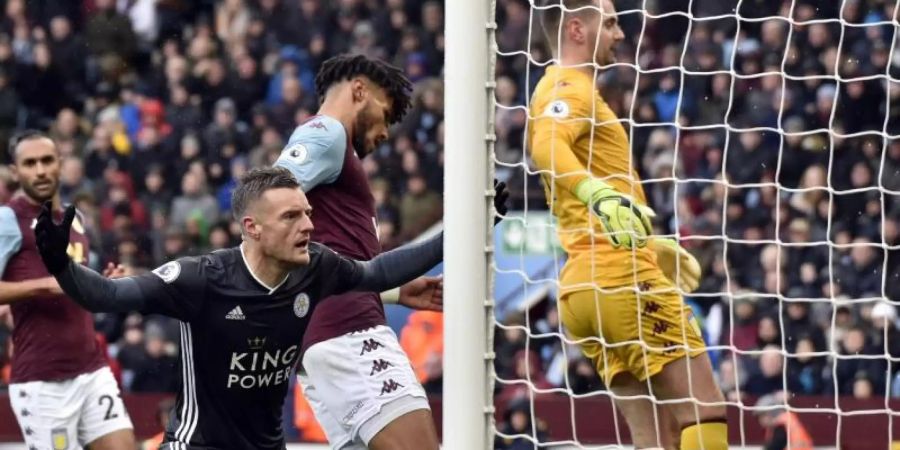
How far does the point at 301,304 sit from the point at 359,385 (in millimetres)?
650

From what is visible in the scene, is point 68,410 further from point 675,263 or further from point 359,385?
point 675,263

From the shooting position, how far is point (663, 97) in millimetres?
Result: 12195

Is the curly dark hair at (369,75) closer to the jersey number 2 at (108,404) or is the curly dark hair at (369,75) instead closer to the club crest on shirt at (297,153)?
the club crest on shirt at (297,153)

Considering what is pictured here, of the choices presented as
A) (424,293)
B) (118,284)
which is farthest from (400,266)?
(118,284)

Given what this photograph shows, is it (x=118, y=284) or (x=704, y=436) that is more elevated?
(x=118, y=284)

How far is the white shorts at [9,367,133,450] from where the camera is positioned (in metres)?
7.25

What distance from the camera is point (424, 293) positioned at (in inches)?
234

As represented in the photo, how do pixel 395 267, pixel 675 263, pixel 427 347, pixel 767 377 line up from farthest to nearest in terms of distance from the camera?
1. pixel 427 347
2. pixel 767 377
3. pixel 675 263
4. pixel 395 267

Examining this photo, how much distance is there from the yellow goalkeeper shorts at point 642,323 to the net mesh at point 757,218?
3.40 meters

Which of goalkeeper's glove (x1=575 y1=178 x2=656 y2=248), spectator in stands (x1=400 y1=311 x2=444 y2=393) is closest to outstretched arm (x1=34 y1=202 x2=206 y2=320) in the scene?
goalkeeper's glove (x1=575 y1=178 x2=656 y2=248)

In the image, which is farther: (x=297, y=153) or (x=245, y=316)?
(x=297, y=153)

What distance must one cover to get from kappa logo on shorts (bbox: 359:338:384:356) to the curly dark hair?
32.7 inches

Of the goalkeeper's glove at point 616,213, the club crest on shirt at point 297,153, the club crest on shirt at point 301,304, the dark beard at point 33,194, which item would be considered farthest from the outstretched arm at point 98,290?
the dark beard at point 33,194

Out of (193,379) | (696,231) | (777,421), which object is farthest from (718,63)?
(193,379)
